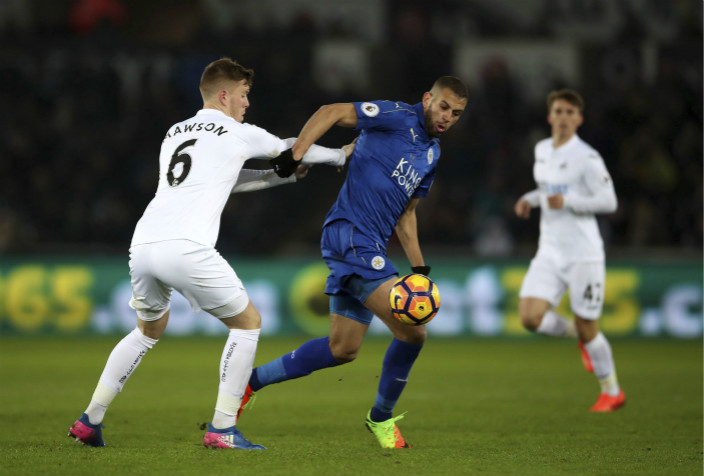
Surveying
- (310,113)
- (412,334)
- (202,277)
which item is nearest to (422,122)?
(412,334)

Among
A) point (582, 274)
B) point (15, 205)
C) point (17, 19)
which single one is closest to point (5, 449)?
point (582, 274)

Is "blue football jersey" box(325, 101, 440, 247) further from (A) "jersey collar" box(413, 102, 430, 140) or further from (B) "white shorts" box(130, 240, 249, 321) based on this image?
(B) "white shorts" box(130, 240, 249, 321)

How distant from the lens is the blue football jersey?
231 inches

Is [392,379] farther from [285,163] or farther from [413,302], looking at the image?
[285,163]

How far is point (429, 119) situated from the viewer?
19.4ft

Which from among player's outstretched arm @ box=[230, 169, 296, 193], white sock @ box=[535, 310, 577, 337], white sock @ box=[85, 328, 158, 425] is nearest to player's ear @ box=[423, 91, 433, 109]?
Answer: player's outstretched arm @ box=[230, 169, 296, 193]

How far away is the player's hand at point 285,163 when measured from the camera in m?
5.33

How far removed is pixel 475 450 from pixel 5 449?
8.68 ft

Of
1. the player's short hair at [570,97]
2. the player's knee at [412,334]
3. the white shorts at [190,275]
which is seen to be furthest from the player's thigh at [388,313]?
the player's short hair at [570,97]

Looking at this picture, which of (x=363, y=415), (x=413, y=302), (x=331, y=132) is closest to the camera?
(x=413, y=302)

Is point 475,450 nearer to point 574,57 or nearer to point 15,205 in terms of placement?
point 15,205

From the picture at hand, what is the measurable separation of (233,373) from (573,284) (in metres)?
3.80

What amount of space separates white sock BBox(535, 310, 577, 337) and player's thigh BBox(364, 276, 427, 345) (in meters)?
2.69

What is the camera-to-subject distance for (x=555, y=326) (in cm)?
827
